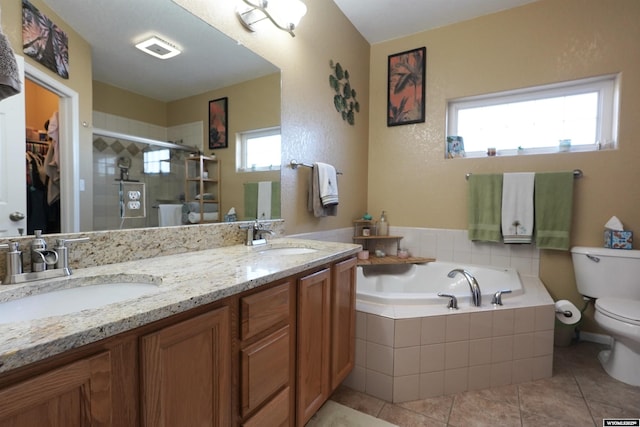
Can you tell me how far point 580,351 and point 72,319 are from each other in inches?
114

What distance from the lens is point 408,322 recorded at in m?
1.55

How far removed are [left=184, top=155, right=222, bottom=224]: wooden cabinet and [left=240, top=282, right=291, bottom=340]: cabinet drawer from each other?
0.59m

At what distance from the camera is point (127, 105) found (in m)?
1.11

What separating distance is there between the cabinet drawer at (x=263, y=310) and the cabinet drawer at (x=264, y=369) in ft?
0.15

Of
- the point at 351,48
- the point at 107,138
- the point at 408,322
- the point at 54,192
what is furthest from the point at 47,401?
the point at 351,48

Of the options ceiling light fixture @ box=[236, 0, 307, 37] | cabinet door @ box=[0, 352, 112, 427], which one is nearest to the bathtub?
cabinet door @ box=[0, 352, 112, 427]

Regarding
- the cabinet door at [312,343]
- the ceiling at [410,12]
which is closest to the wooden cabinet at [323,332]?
the cabinet door at [312,343]

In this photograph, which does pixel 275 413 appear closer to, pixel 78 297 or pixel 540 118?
pixel 78 297

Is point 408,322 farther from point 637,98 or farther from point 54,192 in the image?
point 637,98

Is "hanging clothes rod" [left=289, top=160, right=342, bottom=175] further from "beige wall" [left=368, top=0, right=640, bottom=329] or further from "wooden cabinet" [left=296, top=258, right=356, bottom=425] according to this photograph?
"beige wall" [left=368, top=0, right=640, bottom=329]

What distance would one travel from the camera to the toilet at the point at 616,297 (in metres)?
1.65

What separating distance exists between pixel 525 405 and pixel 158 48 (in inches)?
96.2

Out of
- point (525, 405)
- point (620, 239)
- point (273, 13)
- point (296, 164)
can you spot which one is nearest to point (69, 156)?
point (296, 164)

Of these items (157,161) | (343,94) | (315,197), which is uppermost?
(343,94)
